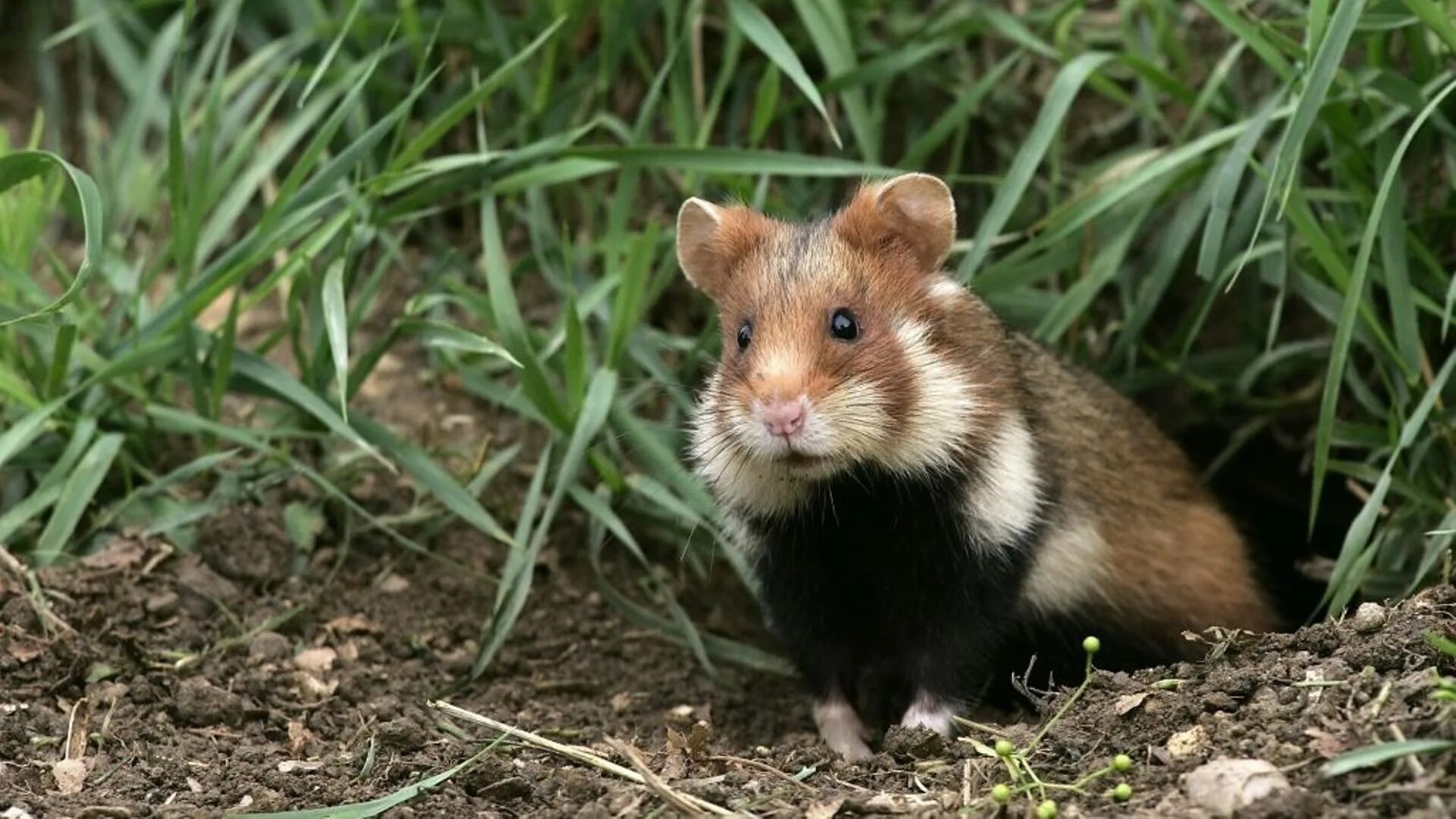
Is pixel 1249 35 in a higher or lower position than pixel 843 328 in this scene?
higher

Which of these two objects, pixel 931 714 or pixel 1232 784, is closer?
pixel 1232 784

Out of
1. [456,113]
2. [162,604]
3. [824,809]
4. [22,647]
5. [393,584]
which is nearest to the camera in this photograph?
[824,809]

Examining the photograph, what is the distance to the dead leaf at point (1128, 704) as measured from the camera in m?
4.28

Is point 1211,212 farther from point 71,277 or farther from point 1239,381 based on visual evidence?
point 71,277

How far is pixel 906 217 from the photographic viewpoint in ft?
16.3

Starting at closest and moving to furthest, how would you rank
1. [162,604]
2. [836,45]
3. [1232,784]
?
[1232,784], [162,604], [836,45]

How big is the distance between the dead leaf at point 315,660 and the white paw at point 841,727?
148 cm

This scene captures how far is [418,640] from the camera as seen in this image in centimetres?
558

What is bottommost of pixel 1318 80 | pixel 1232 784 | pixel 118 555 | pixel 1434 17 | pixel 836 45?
pixel 118 555

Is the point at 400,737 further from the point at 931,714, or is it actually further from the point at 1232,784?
the point at 1232,784

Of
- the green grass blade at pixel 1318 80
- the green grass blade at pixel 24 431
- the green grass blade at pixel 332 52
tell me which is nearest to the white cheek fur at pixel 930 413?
the green grass blade at pixel 1318 80

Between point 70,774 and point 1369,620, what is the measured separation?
3250mm

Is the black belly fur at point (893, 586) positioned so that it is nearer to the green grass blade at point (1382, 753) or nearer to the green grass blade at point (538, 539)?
the green grass blade at point (538, 539)

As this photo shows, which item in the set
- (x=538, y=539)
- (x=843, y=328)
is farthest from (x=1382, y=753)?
(x=538, y=539)
